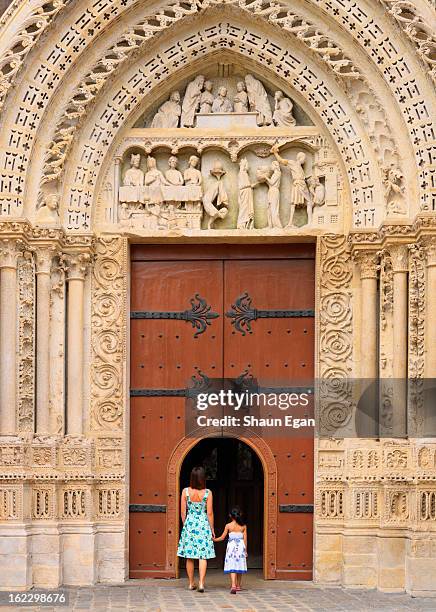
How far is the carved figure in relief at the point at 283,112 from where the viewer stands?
1219 cm

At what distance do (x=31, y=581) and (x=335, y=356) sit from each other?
411cm

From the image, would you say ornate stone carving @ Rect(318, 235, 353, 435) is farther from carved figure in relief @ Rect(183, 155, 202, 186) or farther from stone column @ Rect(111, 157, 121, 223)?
stone column @ Rect(111, 157, 121, 223)

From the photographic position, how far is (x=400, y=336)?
1151 cm

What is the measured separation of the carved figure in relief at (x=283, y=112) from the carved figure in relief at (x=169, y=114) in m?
1.12

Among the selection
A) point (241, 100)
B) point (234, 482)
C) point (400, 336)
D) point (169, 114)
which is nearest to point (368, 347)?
point (400, 336)

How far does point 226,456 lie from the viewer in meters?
13.3

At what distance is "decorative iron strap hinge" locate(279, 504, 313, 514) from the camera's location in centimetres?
1206

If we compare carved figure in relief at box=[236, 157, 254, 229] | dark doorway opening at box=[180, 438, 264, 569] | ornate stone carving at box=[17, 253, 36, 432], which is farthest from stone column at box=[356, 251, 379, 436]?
ornate stone carving at box=[17, 253, 36, 432]

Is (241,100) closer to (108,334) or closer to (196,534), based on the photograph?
(108,334)

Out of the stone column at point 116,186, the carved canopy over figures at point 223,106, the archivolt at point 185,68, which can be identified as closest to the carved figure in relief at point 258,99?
the carved canopy over figures at point 223,106

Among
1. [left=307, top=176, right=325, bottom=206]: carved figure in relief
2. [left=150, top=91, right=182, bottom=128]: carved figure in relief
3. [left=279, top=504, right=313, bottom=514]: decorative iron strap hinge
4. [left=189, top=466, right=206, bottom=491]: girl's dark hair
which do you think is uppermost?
[left=150, top=91, right=182, bottom=128]: carved figure in relief

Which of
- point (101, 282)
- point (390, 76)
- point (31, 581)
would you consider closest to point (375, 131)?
point (390, 76)

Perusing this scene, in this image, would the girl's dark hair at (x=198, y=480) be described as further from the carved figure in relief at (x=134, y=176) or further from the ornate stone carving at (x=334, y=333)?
the carved figure in relief at (x=134, y=176)

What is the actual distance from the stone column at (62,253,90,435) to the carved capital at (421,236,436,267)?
3.70m
